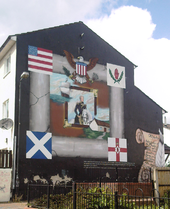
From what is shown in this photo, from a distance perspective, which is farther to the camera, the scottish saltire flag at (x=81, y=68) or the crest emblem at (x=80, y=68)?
the scottish saltire flag at (x=81, y=68)

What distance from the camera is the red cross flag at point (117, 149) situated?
854 inches

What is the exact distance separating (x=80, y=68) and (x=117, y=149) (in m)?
6.20

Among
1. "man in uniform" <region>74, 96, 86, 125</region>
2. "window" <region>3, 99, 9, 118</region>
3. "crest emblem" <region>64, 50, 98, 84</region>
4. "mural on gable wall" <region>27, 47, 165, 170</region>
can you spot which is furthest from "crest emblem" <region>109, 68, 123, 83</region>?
"window" <region>3, 99, 9, 118</region>

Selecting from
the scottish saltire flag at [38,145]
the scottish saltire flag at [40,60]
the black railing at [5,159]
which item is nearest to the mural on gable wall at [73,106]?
the scottish saltire flag at [40,60]

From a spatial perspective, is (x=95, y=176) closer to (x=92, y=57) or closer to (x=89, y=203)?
(x=92, y=57)

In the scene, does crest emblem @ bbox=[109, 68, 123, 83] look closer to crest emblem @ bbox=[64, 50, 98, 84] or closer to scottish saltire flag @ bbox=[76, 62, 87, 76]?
crest emblem @ bbox=[64, 50, 98, 84]

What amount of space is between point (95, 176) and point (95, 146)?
6.40 feet

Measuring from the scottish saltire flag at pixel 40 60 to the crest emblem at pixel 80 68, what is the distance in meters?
1.50

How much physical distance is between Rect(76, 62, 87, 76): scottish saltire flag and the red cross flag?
4882mm

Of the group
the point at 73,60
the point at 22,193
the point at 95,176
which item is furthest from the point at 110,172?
the point at 73,60

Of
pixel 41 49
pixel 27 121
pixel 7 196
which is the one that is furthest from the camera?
pixel 41 49

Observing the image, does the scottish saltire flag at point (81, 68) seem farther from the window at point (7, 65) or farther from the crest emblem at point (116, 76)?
the window at point (7, 65)

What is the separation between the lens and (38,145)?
18.5 meters

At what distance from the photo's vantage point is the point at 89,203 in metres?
10.4
